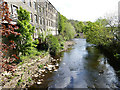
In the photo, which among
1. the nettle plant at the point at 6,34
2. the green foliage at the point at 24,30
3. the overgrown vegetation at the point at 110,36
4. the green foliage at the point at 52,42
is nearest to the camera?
the nettle plant at the point at 6,34

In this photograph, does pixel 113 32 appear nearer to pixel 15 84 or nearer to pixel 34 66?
pixel 34 66

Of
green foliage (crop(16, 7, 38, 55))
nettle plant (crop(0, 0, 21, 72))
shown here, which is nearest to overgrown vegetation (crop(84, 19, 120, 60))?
green foliage (crop(16, 7, 38, 55))

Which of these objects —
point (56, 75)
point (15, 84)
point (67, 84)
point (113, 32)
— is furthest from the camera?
point (113, 32)

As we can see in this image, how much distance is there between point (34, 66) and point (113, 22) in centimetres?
1081

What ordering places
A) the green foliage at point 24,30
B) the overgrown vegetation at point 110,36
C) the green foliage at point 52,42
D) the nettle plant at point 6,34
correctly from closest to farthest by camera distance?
the nettle plant at point 6,34, the green foliage at point 24,30, the overgrown vegetation at point 110,36, the green foliage at point 52,42

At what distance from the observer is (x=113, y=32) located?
32.9ft

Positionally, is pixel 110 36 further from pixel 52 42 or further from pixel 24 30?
pixel 24 30

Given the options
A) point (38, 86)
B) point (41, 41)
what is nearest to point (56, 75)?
point (38, 86)

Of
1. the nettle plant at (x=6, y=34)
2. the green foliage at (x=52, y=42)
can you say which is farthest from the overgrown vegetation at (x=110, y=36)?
the nettle plant at (x=6, y=34)

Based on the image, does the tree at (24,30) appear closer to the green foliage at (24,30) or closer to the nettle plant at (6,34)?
the green foliage at (24,30)

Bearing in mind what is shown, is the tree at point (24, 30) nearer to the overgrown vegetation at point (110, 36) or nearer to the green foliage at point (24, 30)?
the green foliage at point (24, 30)

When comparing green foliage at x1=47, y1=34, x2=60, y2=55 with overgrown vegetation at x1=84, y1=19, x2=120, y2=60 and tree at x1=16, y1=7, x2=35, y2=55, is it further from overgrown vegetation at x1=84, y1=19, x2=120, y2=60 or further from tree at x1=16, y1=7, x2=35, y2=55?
overgrown vegetation at x1=84, y1=19, x2=120, y2=60

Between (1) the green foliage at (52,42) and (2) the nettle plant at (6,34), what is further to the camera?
(1) the green foliage at (52,42)

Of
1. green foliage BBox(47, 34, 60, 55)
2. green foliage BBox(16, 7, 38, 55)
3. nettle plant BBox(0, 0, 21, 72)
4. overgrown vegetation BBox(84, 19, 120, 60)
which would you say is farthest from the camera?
green foliage BBox(47, 34, 60, 55)
